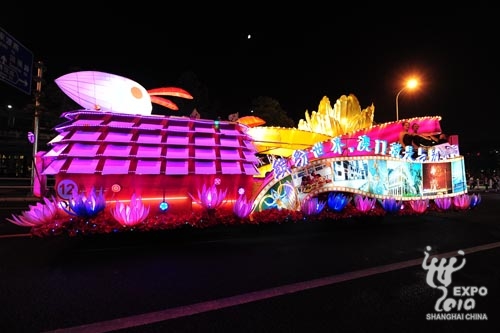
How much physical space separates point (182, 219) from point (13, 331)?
4.13m

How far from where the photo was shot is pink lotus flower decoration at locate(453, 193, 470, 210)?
1166 cm

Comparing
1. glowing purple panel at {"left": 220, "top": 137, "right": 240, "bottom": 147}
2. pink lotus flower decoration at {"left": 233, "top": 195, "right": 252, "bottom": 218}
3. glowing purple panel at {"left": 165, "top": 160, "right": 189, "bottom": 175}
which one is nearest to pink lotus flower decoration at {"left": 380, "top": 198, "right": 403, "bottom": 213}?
pink lotus flower decoration at {"left": 233, "top": 195, "right": 252, "bottom": 218}

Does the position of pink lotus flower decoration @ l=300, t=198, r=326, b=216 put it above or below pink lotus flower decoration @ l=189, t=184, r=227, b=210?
below

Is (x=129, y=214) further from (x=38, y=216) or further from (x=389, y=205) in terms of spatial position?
(x=389, y=205)

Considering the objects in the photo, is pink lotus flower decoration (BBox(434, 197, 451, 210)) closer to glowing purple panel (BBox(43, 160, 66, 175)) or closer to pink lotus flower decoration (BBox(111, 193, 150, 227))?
pink lotus flower decoration (BBox(111, 193, 150, 227))

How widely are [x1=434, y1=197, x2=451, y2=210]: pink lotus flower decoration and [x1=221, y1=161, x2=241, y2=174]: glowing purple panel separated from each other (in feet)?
26.1

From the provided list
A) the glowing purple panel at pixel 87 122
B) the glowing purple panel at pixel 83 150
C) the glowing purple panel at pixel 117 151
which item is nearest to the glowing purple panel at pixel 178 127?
the glowing purple panel at pixel 117 151

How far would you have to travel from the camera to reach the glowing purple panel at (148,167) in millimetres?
7570

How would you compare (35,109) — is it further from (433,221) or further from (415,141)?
(433,221)

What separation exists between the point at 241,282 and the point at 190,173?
12.7 feet

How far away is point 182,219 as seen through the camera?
7289 mm

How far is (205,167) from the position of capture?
27.1ft

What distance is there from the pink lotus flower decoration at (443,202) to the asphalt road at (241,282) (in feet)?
10.1

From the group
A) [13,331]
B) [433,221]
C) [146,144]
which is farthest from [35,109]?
[433,221]
